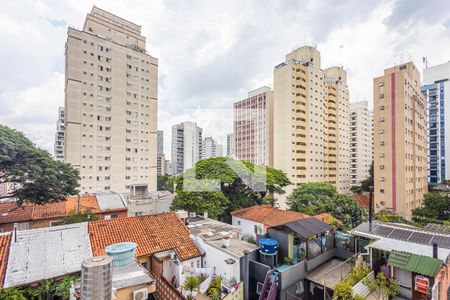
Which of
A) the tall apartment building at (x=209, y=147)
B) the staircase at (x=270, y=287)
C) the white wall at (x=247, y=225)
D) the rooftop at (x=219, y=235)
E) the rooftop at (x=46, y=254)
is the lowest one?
the white wall at (x=247, y=225)

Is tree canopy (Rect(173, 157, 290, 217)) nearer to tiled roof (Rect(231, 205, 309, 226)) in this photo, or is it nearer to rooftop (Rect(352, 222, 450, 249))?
tiled roof (Rect(231, 205, 309, 226))

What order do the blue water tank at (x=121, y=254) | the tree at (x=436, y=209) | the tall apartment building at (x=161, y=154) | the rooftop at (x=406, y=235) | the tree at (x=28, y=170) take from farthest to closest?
the tall apartment building at (x=161, y=154)
the tree at (x=436, y=209)
the tree at (x=28, y=170)
the rooftop at (x=406, y=235)
the blue water tank at (x=121, y=254)

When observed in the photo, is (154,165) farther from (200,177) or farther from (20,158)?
(20,158)

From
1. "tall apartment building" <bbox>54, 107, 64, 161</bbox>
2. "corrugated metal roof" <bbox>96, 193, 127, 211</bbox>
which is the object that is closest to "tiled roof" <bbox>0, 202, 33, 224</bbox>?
"corrugated metal roof" <bbox>96, 193, 127, 211</bbox>

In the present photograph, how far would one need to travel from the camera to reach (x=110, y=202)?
16.5 meters

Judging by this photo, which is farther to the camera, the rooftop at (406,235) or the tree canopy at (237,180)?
the tree canopy at (237,180)

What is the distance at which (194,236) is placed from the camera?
9.50m

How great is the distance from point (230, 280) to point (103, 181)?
2815 centimetres

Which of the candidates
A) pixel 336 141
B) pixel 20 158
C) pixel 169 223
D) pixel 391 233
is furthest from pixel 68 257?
pixel 336 141

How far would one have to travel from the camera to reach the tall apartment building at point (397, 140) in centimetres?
2286

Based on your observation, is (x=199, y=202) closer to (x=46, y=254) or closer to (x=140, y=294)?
(x=46, y=254)

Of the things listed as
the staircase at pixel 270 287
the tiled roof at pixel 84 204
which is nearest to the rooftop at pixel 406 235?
the staircase at pixel 270 287

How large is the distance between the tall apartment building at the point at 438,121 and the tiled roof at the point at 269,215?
39346mm

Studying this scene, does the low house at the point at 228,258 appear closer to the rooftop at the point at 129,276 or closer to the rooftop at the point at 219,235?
the rooftop at the point at 219,235
